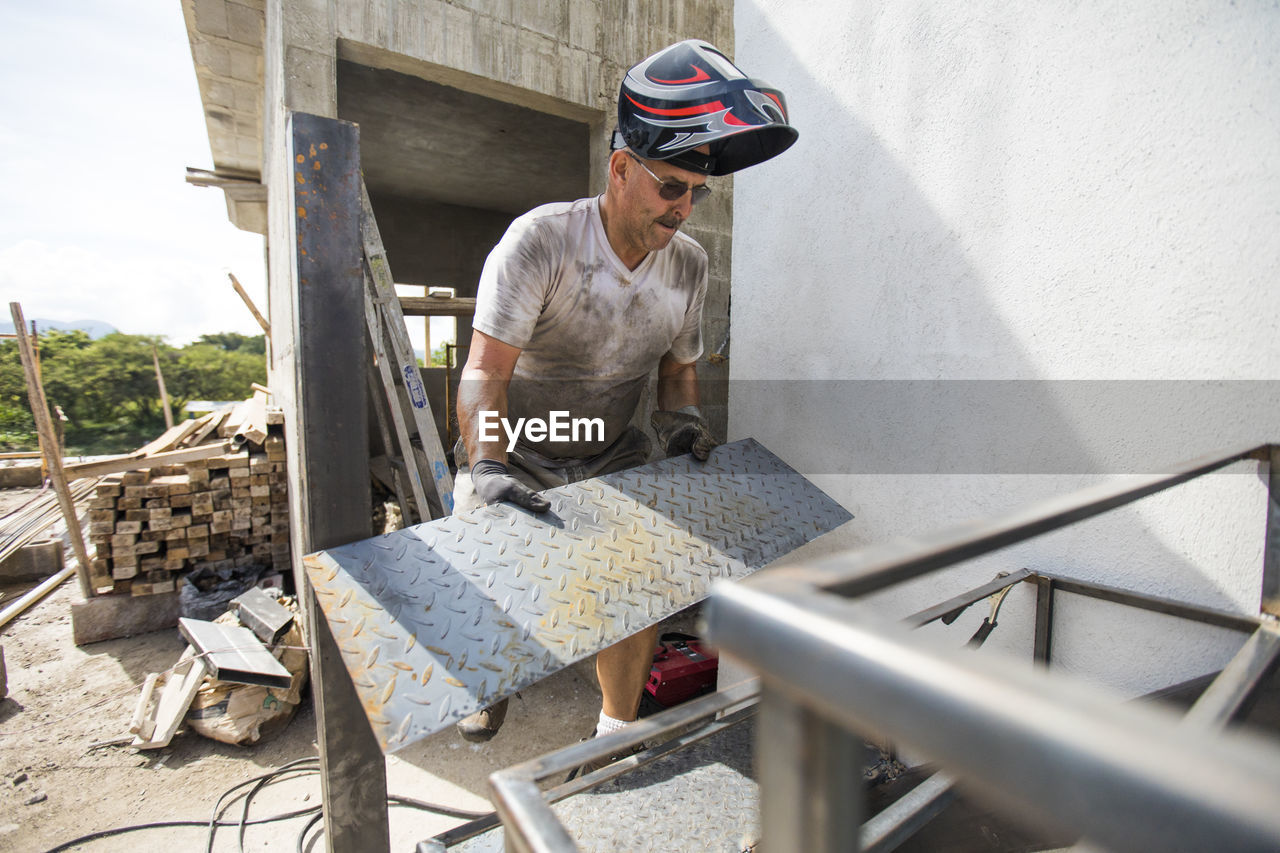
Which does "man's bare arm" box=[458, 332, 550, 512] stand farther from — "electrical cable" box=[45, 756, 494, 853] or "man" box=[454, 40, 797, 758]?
"electrical cable" box=[45, 756, 494, 853]

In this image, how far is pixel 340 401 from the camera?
5.65 feet

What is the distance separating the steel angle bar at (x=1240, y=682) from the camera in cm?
106

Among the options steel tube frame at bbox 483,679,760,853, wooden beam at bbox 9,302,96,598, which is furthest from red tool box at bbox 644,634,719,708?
wooden beam at bbox 9,302,96,598

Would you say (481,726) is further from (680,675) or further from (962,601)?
(962,601)

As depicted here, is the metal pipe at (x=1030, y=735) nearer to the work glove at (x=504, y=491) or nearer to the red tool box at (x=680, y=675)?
the work glove at (x=504, y=491)

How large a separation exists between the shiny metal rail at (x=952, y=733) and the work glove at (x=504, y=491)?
56.9 inches

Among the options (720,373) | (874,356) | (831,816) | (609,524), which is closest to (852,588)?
(831,816)

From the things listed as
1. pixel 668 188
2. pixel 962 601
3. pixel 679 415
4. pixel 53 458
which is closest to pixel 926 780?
pixel 962 601

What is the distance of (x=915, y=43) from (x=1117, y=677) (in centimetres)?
223

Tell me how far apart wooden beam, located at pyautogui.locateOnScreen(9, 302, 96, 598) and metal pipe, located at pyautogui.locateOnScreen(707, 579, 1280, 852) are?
6.40m

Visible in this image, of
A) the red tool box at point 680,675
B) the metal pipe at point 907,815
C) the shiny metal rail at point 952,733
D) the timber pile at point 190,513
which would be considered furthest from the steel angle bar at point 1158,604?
the timber pile at point 190,513

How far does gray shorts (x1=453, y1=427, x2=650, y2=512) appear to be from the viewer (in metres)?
2.53

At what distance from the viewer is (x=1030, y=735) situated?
13.6 inches

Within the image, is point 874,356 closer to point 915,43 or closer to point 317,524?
point 915,43
